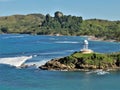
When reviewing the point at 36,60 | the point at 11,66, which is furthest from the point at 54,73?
the point at 36,60

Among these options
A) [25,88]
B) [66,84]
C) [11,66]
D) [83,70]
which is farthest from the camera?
[11,66]

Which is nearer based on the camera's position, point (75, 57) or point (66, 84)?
point (66, 84)

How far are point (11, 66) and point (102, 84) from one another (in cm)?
3549

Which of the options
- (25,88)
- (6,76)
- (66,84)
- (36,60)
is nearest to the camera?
(25,88)

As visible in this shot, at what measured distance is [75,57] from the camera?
110m

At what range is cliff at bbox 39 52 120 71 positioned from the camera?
10869cm

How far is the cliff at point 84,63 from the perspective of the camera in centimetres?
10869

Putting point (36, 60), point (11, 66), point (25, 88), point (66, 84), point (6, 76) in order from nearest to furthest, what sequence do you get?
point (25, 88) < point (66, 84) < point (6, 76) < point (11, 66) < point (36, 60)

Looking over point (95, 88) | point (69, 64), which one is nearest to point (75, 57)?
point (69, 64)

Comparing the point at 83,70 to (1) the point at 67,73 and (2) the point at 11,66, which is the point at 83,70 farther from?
(2) the point at 11,66

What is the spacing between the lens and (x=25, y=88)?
82.8 meters

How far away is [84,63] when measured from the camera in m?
109

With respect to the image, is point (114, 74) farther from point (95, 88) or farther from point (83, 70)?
point (95, 88)

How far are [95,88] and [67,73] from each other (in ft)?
66.2
